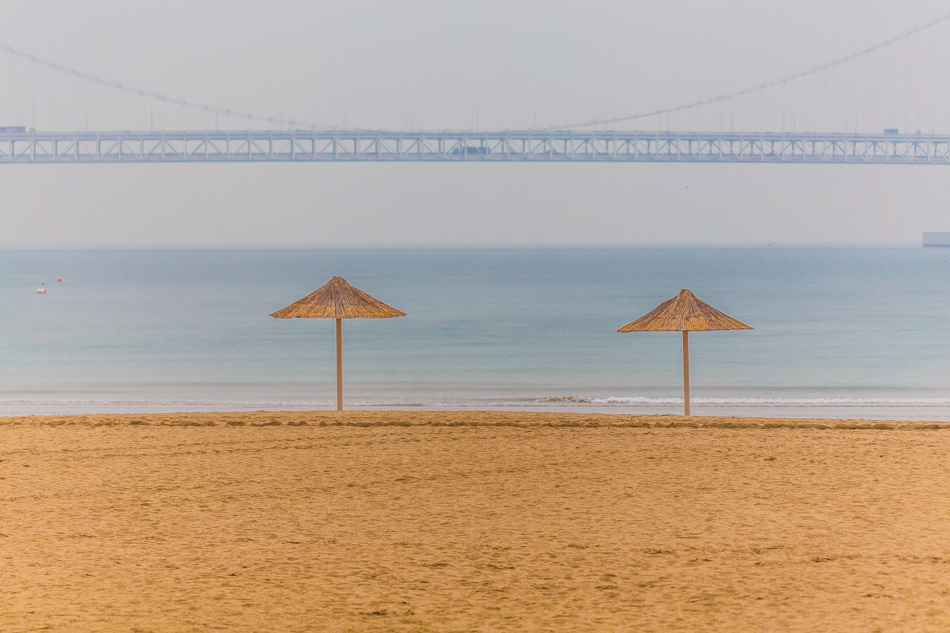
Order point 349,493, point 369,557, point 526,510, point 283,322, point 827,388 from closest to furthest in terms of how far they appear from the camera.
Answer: point 369,557 < point 526,510 < point 349,493 < point 827,388 < point 283,322

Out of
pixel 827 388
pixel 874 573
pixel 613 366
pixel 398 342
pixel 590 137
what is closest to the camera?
pixel 874 573

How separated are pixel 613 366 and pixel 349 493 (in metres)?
11.5

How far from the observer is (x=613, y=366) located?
1627 centimetres

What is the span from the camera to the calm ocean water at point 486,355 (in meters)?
11.6

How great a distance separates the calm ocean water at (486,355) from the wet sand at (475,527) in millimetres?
3788

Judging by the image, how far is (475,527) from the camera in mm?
4516

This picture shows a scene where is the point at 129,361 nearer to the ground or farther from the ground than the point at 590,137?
nearer to the ground

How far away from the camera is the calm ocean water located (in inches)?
458

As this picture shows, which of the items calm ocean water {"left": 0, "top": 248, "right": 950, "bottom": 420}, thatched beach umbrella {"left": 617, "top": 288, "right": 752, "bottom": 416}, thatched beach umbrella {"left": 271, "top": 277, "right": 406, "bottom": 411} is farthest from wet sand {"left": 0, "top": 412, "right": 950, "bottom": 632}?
calm ocean water {"left": 0, "top": 248, "right": 950, "bottom": 420}

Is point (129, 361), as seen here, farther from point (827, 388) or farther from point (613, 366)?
point (827, 388)

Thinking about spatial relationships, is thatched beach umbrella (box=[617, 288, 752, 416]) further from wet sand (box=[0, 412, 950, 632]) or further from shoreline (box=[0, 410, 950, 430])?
wet sand (box=[0, 412, 950, 632])

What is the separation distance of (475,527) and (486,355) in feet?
45.2

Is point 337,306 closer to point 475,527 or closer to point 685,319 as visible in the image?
point 685,319

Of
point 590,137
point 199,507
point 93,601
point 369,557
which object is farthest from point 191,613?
point 590,137
